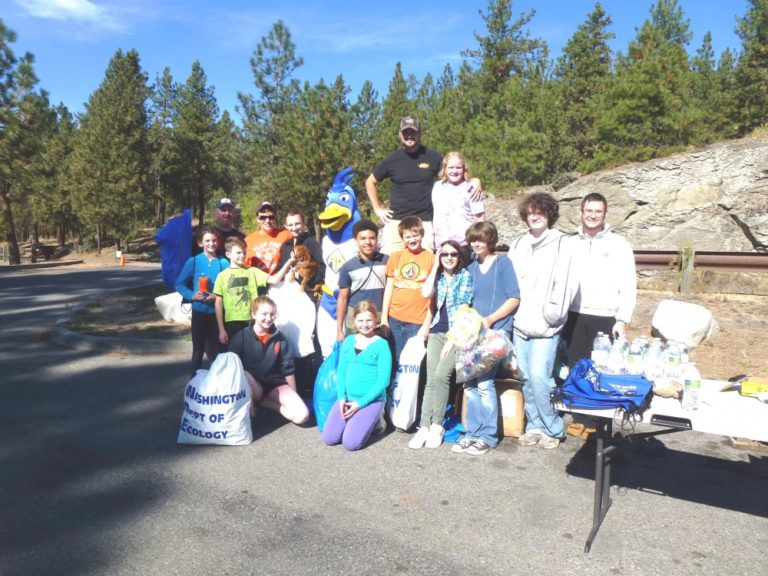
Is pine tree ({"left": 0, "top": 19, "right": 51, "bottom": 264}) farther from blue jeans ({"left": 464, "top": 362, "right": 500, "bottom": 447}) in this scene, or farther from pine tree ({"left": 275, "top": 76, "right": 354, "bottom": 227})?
blue jeans ({"left": 464, "top": 362, "right": 500, "bottom": 447})

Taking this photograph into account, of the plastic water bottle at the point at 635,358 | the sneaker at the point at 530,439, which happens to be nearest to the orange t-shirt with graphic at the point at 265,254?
the sneaker at the point at 530,439

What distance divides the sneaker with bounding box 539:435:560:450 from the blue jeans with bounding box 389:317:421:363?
4.26 feet

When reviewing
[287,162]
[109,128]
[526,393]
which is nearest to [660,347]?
[526,393]

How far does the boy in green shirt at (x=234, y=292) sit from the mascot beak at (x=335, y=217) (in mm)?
800

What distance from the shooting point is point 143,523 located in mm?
3219

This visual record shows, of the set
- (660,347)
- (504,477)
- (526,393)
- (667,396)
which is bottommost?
(504,477)

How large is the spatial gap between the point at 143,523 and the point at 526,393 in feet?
9.26

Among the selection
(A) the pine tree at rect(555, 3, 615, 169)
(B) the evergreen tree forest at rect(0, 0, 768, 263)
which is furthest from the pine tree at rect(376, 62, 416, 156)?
(A) the pine tree at rect(555, 3, 615, 169)

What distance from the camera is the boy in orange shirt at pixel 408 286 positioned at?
455cm

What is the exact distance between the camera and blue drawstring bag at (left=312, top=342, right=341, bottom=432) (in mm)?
4672

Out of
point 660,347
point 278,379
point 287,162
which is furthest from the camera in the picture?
point 287,162

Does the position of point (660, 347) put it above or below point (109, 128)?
below

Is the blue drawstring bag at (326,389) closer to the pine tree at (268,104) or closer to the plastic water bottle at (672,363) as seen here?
the plastic water bottle at (672,363)

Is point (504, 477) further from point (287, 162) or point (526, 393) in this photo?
point (287, 162)
